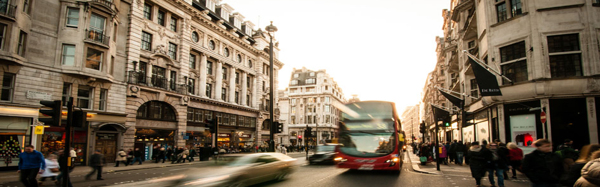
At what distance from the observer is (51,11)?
2166cm

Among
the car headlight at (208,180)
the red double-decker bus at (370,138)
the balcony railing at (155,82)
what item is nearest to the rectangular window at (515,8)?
the red double-decker bus at (370,138)

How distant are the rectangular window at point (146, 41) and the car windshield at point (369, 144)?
71.0 feet

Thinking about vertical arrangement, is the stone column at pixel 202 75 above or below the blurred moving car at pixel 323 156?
above

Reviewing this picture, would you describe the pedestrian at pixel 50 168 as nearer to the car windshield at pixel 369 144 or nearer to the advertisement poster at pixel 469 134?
the car windshield at pixel 369 144

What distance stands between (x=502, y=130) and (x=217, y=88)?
2834 cm

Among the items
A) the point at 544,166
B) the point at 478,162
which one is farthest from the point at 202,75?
the point at 544,166

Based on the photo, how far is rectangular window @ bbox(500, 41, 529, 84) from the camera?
58.2 feet

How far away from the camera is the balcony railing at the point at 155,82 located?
1056 inches

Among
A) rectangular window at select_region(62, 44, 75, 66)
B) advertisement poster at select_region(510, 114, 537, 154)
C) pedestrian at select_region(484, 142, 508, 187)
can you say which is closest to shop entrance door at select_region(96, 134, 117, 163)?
rectangular window at select_region(62, 44, 75, 66)

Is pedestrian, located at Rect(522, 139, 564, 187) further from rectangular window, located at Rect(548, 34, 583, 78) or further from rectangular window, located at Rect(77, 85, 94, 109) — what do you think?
rectangular window, located at Rect(77, 85, 94, 109)

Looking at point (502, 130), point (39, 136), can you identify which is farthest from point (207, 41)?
point (502, 130)

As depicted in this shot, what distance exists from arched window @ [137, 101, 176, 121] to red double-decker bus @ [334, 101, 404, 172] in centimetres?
1985

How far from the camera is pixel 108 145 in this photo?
24.9 metres

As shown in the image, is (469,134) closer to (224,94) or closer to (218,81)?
(218,81)
